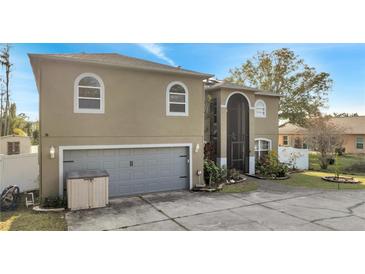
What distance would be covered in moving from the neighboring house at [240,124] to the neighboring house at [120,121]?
240cm

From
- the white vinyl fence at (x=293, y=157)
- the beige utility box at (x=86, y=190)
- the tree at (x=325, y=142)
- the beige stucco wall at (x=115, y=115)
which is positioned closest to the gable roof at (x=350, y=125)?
the tree at (x=325, y=142)

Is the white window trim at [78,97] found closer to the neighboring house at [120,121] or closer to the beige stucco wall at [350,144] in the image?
the neighboring house at [120,121]

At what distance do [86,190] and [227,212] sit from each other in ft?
13.8

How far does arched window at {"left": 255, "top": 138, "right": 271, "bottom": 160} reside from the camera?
1434 centimetres

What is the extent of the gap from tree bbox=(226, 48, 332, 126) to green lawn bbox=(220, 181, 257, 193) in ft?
43.6

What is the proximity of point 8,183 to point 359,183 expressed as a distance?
15.0 meters

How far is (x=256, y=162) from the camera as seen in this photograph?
13992mm

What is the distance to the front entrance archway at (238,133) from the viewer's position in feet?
43.2

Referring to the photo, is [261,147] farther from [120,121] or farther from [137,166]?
[120,121]

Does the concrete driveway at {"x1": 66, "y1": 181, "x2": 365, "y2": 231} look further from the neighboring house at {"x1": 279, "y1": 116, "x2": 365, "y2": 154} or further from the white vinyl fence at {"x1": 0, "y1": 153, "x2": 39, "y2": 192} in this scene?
the neighboring house at {"x1": 279, "y1": 116, "x2": 365, "y2": 154}

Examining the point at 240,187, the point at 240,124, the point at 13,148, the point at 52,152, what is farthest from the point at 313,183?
the point at 13,148

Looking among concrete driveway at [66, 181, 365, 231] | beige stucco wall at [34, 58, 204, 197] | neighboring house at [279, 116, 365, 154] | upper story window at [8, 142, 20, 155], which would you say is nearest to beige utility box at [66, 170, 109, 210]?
concrete driveway at [66, 181, 365, 231]
